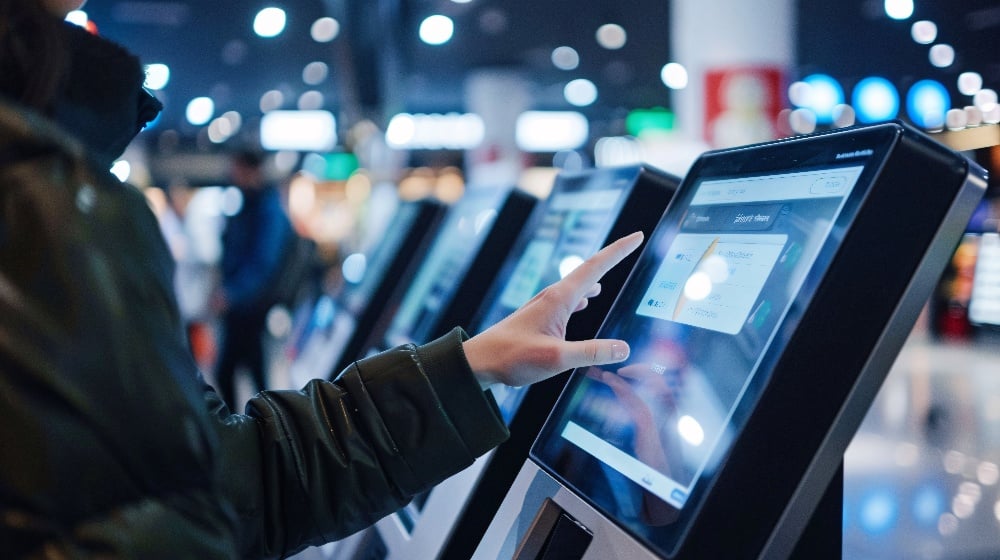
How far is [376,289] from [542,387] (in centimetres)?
161

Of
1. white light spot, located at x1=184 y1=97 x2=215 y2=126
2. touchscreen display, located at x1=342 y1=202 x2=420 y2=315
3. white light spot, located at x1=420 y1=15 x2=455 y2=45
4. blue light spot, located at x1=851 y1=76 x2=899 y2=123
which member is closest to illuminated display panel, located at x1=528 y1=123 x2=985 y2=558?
touchscreen display, located at x1=342 y1=202 x2=420 y2=315

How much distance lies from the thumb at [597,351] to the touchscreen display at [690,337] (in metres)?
0.02

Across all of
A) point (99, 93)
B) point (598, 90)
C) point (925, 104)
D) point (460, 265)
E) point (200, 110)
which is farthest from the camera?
point (200, 110)

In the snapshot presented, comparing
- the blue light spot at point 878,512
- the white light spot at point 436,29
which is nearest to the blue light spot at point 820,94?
the white light spot at point 436,29

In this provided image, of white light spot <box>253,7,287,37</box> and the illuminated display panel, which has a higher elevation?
white light spot <box>253,7,287,37</box>

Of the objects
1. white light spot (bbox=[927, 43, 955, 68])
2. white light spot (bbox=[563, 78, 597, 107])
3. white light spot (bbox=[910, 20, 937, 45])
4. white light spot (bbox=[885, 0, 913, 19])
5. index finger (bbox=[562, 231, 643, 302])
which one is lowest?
index finger (bbox=[562, 231, 643, 302])

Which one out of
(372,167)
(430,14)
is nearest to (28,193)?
(430,14)

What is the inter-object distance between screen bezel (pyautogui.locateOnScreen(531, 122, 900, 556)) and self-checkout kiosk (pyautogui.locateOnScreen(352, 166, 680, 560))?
14 centimetres

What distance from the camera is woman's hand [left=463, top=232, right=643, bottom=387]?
0.92 m

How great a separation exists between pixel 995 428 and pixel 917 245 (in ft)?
5.45

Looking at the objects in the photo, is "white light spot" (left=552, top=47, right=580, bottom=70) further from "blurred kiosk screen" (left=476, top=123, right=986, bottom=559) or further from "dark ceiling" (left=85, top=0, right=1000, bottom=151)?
"blurred kiosk screen" (left=476, top=123, right=986, bottom=559)

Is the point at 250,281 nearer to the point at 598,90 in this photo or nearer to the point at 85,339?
the point at 85,339

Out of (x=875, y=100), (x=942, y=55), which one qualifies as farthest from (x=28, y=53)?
(x=942, y=55)

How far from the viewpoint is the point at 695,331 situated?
2.70 feet
